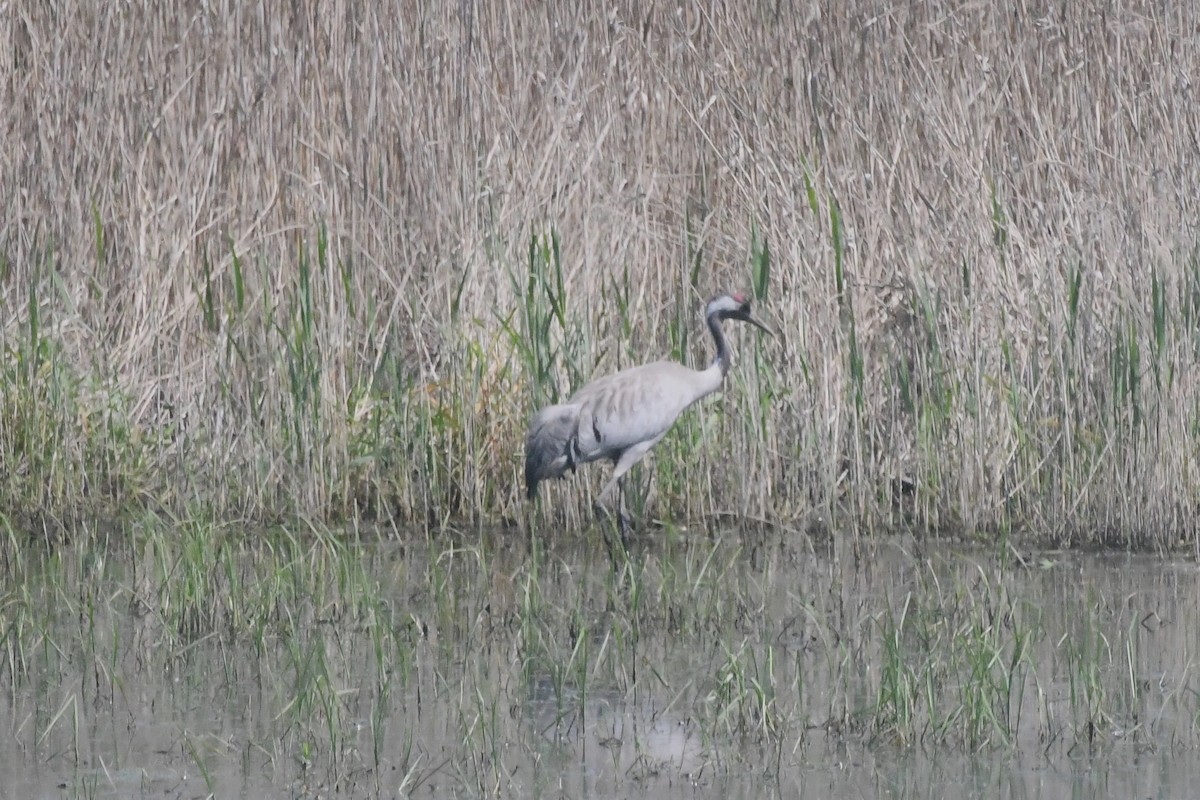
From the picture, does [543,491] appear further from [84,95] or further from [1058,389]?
[84,95]

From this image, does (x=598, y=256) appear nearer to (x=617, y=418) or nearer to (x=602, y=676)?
(x=617, y=418)


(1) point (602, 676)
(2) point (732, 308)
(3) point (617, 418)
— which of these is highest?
(2) point (732, 308)

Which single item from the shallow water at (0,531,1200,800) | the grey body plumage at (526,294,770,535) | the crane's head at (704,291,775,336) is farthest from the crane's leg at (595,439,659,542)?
the crane's head at (704,291,775,336)

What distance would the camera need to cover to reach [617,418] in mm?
5535

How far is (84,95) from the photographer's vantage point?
6.68m

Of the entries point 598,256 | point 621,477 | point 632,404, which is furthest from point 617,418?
point 598,256

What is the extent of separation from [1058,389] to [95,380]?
3.23 meters

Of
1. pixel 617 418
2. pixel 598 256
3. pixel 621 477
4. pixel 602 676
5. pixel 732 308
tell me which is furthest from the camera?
pixel 598 256

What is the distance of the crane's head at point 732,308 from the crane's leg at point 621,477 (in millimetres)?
483

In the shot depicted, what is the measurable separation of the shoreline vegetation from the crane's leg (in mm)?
165

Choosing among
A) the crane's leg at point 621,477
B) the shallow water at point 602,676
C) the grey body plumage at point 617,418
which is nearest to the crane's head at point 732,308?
the grey body plumage at point 617,418

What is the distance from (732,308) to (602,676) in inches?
72.8

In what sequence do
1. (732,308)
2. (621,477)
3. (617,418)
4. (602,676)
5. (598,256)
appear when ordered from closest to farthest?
(602,676), (617,418), (732,308), (621,477), (598,256)

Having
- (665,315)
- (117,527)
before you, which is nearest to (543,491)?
(665,315)
